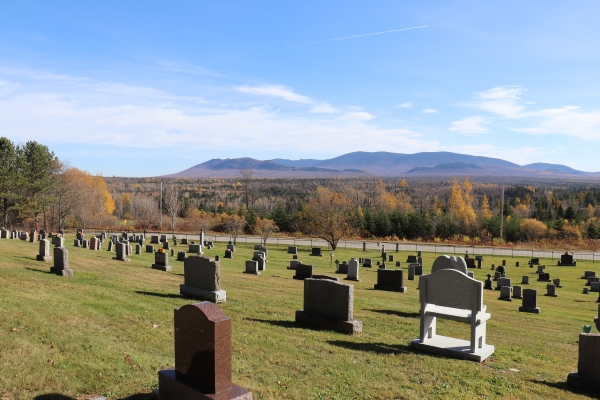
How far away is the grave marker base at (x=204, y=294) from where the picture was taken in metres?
12.9

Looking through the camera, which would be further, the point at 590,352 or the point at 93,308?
the point at 93,308

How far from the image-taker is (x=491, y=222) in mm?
70188

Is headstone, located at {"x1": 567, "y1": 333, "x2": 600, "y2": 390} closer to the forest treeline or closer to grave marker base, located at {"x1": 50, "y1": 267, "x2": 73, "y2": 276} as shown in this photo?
grave marker base, located at {"x1": 50, "y1": 267, "x2": 73, "y2": 276}

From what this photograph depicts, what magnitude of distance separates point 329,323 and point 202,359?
18.3 feet

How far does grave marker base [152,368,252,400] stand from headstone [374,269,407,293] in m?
16.2

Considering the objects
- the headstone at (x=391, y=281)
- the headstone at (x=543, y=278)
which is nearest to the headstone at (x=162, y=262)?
the headstone at (x=391, y=281)

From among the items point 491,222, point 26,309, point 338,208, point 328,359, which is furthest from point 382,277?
point 491,222

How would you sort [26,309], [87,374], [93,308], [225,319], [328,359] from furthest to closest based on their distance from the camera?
[93,308] < [26,309] < [328,359] < [87,374] < [225,319]

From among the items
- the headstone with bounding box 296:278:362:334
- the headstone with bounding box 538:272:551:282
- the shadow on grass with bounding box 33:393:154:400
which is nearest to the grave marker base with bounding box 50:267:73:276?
the headstone with bounding box 296:278:362:334

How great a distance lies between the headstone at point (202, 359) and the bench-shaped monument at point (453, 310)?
508 centimetres

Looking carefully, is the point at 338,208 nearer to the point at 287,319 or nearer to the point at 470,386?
the point at 287,319

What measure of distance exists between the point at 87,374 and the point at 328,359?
3.93m

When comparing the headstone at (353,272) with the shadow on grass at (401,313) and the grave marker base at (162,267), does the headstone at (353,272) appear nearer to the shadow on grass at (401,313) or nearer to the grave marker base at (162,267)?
the grave marker base at (162,267)

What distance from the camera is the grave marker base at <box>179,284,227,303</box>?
12.9 meters
